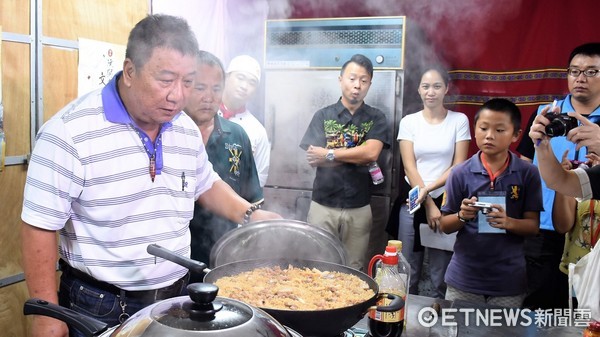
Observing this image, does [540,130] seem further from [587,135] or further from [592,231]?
[592,231]

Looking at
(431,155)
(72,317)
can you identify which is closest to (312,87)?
(431,155)

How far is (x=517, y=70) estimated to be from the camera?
4.86 meters

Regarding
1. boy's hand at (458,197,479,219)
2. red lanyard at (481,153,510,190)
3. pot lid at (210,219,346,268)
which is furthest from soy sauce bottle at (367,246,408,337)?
red lanyard at (481,153,510,190)

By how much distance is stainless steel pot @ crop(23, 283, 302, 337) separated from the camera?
994 millimetres

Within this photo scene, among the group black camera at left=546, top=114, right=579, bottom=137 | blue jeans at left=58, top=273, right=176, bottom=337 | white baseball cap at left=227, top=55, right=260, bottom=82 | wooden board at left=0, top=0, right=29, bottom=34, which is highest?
wooden board at left=0, top=0, right=29, bottom=34

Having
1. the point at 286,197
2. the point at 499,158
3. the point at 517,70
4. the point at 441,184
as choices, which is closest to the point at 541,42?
the point at 517,70

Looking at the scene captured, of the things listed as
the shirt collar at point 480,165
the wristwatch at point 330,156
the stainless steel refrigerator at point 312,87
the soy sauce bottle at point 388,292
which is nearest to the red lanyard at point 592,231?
the shirt collar at point 480,165

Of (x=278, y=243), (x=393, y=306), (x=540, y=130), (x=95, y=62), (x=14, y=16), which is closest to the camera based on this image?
(x=393, y=306)

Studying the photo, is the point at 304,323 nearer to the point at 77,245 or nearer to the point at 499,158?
the point at 77,245

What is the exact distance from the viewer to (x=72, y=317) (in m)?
1.09

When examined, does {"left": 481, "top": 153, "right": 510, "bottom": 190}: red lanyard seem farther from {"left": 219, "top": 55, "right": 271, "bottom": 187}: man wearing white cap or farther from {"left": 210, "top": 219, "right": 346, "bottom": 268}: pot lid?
{"left": 219, "top": 55, "right": 271, "bottom": 187}: man wearing white cap

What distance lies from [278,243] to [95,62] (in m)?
2.05

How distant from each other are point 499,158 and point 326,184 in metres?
1.76

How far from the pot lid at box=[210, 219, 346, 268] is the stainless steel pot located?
924mm
